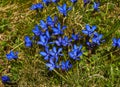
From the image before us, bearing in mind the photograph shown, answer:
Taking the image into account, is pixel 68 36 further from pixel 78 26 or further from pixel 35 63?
pixel 35 63

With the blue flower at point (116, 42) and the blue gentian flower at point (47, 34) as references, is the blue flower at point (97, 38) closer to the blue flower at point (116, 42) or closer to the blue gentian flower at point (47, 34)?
the blue flower at point (116, 42)

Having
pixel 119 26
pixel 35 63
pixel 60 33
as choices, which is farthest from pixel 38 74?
→ pixel 119 26

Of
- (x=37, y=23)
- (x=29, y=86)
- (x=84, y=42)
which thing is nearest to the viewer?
(x=29, y=86)

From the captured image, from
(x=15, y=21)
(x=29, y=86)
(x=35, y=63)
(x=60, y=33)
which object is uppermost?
(x=15, y=21)

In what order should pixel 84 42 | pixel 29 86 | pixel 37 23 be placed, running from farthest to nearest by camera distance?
pixel 37 23 → pixel 84 42 → pixel 29 86

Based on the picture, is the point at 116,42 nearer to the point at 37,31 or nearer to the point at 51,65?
the point at 51,65

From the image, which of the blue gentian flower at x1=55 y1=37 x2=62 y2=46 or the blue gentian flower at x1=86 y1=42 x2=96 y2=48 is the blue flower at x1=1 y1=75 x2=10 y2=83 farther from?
the blue gentian flower at x1=86 y1=42 x2=96 y2=48

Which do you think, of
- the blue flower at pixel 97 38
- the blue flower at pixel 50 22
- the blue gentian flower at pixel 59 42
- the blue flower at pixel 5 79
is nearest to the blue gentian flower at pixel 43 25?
the blue flower at pixel 50 22

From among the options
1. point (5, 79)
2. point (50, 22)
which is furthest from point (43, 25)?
point (5, 79)

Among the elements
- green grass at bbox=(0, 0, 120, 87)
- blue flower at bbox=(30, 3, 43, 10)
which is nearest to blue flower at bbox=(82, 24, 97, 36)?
green grass at bbox=(0, 0, 120, 87)
